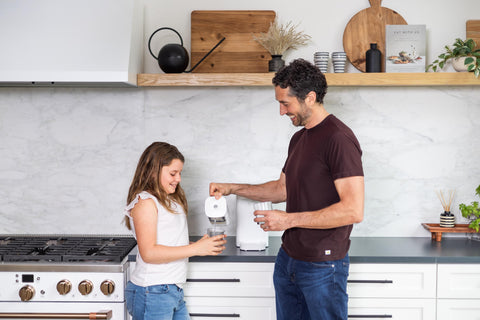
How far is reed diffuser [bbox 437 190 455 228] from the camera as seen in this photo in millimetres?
2607

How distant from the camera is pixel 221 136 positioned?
2719mm

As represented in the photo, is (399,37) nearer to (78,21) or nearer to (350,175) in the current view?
(350,175)

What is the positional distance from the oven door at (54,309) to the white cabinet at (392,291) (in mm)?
1042

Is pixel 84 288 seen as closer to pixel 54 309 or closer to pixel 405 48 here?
pixel 54 309

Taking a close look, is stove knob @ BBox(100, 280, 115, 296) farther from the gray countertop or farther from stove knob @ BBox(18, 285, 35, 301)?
stove knob @ BBox(18, 285, 35, 301)

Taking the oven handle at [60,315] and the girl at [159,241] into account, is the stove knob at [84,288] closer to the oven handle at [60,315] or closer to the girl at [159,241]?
the oven handle at [60,315]

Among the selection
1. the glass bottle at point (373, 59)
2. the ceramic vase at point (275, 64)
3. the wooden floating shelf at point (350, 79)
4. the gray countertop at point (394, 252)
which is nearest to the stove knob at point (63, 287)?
the gray countertop at point (394, 252)

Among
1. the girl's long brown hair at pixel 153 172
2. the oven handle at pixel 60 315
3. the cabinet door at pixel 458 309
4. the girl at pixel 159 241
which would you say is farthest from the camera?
the cabinet door at pixel 458 309

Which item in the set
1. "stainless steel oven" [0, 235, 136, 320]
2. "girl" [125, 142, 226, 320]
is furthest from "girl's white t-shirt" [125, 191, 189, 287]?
"stainless steel oven" [0, 235, 136, 320]

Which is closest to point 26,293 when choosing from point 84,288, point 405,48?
point 84,288

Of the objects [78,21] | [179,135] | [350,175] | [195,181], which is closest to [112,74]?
[78,21]

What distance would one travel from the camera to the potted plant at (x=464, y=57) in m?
2.40

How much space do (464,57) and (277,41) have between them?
0.92 meters

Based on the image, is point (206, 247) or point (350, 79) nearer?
point (206, 247)
